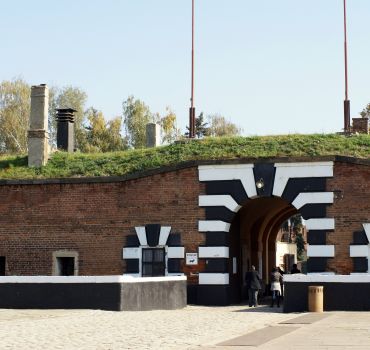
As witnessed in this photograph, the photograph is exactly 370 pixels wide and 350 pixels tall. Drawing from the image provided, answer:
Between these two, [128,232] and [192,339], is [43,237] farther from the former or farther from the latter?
[192,339]

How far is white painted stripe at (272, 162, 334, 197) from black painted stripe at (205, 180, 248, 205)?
1126 mm

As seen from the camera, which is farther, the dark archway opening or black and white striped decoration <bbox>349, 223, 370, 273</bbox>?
the dark archway opening

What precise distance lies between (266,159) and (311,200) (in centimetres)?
216

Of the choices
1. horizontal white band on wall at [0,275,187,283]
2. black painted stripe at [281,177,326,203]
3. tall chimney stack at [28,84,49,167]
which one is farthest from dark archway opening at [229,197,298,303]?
tall chimney stack at [28,84,49,167]

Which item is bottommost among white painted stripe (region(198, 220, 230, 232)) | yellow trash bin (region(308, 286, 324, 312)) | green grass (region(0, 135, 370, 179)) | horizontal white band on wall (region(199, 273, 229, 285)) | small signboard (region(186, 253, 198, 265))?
yellow trash bin (region(308, 286, 324, 312))

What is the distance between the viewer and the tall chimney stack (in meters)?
33.4

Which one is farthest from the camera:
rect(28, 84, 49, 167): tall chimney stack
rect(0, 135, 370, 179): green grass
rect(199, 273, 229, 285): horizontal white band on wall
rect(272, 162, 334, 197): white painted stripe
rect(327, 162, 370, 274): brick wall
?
rect(28, 84, 49, 167): tall chimney stack

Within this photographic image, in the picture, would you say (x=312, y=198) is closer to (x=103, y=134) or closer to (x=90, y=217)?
(x=90, y=217)

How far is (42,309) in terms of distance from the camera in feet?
77.3

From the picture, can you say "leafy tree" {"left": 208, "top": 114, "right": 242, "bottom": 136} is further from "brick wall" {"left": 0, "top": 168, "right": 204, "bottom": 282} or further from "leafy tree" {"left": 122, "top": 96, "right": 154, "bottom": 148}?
"brick wall" {"left": 0, "top": 168, "right": 204, "bottom": 282}

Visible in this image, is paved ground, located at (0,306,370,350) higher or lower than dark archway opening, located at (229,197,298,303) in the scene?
lower

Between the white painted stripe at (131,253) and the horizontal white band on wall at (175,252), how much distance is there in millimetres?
1114

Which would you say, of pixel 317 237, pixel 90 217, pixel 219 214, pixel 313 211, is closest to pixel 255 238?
pixel 219 214

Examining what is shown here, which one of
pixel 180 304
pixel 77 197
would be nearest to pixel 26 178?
pixel 77 197
